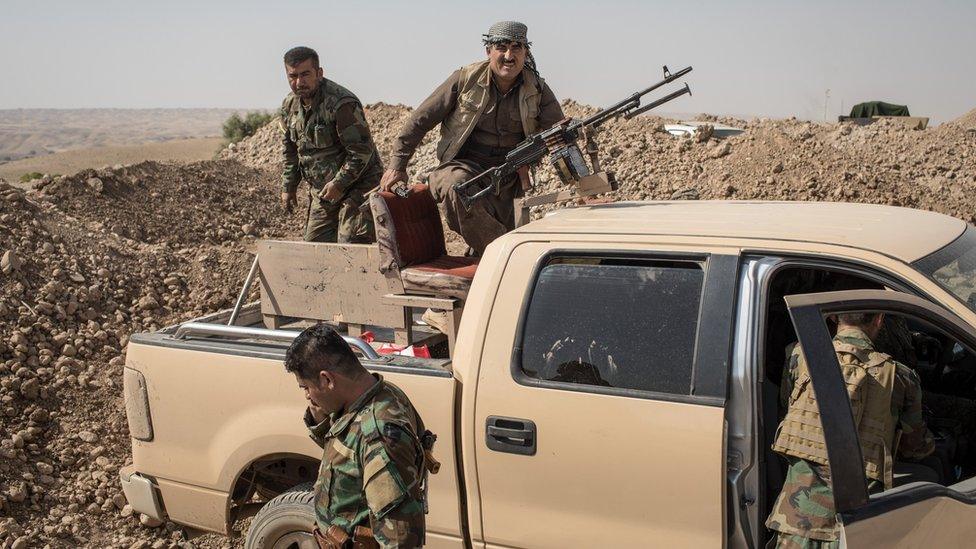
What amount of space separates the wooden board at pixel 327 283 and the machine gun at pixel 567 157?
769 millimetres

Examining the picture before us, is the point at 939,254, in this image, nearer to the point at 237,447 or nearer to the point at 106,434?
the point at 237,447

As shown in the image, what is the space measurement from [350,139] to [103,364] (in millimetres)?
2901

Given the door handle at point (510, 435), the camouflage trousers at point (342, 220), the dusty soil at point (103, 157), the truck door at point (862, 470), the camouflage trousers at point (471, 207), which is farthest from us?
the dusty soil at point (103, 157)

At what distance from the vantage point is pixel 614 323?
2.94 metres

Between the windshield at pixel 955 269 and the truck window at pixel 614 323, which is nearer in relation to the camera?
the windshield at pixel 955 269

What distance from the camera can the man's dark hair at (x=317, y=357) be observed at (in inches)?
106

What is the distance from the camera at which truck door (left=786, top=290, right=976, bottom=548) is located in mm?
2426

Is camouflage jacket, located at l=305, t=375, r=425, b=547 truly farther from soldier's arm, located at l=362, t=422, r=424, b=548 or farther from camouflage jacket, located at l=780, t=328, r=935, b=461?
camouflage jacket, located at l=780, t=328, r=935, b=461

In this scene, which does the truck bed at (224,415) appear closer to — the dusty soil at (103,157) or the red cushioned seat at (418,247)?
the red cushioned seat at (418,247)

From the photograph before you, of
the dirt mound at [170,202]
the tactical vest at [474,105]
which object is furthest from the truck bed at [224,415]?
the dirt mound at [170,202]

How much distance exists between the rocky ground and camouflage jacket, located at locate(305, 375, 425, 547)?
8.91ft

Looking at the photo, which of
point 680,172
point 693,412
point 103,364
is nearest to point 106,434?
point 103,364

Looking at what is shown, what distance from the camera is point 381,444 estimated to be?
2.55m

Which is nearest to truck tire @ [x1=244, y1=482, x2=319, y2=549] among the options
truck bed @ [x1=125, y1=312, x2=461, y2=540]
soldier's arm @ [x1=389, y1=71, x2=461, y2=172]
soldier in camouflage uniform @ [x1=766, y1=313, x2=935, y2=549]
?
truck bed @ [x1=125, y1=312, x2=461, y2=540]
